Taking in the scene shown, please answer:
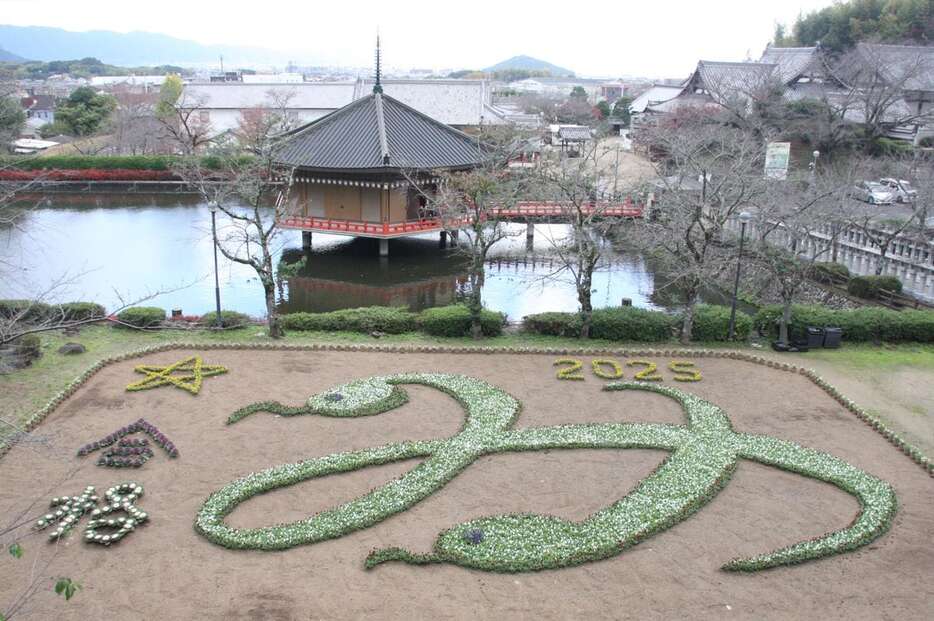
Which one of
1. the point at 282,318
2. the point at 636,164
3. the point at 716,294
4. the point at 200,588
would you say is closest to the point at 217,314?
the point at 282,318

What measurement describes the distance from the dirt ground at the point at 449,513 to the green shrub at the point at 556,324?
364 centimetres

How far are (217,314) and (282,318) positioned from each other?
2.12 metres

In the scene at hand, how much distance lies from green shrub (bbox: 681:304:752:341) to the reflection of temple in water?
11.2m

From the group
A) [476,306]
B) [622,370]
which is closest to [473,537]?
[622,370]

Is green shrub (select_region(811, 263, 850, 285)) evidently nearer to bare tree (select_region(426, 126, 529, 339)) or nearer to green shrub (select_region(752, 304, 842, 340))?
green shrub (select_region(752, 304, 842, 340))

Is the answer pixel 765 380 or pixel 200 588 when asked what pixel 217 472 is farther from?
pixel 765 380

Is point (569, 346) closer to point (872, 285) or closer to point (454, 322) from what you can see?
point (454, 322)

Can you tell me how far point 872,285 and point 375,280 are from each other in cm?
2142

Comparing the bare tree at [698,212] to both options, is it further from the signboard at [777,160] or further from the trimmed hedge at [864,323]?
the trimmed hedge at [864,323]

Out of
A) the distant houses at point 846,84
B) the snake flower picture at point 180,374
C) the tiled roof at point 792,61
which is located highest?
the tiled roof at point 792,61

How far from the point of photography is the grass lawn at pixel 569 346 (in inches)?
747

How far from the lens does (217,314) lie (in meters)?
24.7

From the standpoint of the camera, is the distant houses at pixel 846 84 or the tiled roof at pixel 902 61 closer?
the distant houses at pixel 846 84

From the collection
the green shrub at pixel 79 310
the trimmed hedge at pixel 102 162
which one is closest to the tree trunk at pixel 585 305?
the green shrub at pixel 79 310
